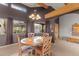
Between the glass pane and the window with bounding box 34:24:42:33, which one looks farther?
the window with bounding box 34:24:42:33

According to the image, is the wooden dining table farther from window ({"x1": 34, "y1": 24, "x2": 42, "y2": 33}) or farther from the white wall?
the white wall

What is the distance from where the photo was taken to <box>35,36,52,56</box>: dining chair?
2.52 m

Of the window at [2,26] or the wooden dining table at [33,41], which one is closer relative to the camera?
the window at [2,26]

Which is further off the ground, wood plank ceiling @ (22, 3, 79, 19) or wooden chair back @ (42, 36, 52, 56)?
wood plank ceiling @ (22, 3, 79, 19)

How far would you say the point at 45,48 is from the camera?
2635 mm

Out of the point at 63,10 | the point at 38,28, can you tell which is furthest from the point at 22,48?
the point at 63,10

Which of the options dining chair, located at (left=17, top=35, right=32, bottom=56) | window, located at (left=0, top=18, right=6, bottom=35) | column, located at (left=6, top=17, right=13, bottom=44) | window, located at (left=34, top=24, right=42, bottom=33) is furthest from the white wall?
window, located at (left=0, top=18, right=6, bottom=35)

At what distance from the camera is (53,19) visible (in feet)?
8.31

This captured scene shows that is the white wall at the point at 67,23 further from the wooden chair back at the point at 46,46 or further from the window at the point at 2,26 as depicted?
the window at the point at 2,26

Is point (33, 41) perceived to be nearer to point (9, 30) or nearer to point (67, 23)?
point (9, 30)

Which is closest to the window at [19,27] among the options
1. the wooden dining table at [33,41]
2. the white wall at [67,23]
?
the wooden dining table at [33,41]

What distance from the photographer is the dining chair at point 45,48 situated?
2.52 meters

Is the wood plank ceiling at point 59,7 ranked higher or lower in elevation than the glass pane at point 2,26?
higher

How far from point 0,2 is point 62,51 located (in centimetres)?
167
